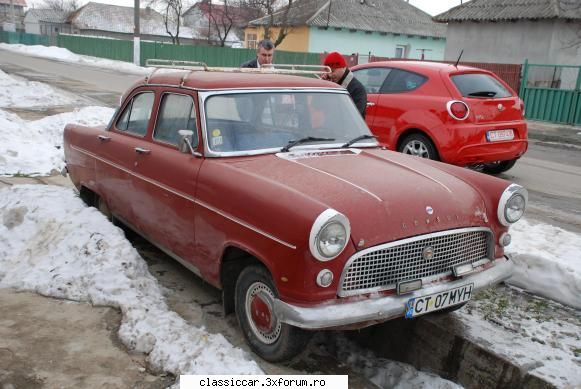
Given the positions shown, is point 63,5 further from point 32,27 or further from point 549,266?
point 549,266

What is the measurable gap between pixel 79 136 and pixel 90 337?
2.81 m

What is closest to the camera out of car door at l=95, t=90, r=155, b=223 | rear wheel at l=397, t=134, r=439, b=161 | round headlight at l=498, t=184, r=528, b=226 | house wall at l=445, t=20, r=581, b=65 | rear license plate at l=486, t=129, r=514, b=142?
round headlight at l=498, t=184, r=528, b=226

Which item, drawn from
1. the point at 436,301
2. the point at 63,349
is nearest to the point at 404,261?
the point at 436,301

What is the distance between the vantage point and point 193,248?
4.03 m

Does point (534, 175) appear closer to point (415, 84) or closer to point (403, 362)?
point (415, 84)

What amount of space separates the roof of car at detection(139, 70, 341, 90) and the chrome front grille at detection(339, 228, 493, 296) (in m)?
1.84

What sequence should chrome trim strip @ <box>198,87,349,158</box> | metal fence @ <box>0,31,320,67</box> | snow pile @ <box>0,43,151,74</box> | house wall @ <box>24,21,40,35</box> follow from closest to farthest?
chrome trim strip @ <box>198,87,349,158</box>, metal fence @ <box>0,31,320,67</box>, snow pile @ <box>0,43,151,74</box>, house wall @ <box>24,21,40,35</box>

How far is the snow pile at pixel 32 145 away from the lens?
7.74 m

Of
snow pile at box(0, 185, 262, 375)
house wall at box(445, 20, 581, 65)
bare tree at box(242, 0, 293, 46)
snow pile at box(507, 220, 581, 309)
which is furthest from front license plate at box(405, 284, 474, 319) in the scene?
bare tree at box(242, 0, 293, 46)

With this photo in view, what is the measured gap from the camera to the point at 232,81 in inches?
172

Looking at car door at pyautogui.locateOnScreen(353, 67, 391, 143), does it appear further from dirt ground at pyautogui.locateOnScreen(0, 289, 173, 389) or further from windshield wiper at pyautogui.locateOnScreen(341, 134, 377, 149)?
dirt ground at pyautogui.locateOnScreen(0, 289, 173, 389)

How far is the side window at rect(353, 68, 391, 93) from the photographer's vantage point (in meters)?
8.70

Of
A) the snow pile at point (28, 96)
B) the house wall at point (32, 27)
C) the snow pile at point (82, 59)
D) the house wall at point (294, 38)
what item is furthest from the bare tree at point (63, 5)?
the snow pile at point (28, 96)

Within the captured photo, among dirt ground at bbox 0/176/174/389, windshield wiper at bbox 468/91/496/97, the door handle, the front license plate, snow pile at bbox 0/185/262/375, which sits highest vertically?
windshield wiper at bbox 468/91/496/97
